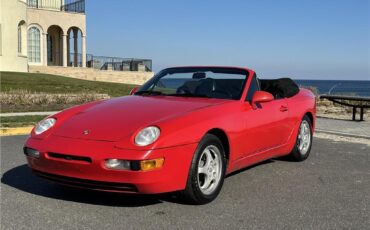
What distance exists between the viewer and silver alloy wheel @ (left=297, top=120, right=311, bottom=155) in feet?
25.0

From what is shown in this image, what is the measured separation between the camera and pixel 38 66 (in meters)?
32.7

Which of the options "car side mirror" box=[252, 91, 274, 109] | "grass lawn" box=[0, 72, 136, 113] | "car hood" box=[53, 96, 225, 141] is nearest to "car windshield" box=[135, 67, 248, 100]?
"car side mirror" box=[252, 91, 274, 109]

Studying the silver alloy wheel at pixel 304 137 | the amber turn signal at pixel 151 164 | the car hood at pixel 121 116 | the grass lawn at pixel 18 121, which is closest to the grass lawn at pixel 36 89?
the grass lawn at pixel 18 121

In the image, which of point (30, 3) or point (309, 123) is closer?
point (309, 123)

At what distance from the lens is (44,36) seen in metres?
34.7

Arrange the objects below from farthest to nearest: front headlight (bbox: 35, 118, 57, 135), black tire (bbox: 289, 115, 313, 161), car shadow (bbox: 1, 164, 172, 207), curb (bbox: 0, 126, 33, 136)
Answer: curb (bbox: 0, 126, 33, 136) → black tire (bbox: 289, 115, 313, 161) → front headlight (bbox: 35, 118, 57, 135) → car shadow (bbox: 1, 164, 172, 207)

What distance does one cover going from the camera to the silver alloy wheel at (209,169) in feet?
16.9

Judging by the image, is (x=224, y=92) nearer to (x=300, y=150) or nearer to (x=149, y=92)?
(x=149, y=92)

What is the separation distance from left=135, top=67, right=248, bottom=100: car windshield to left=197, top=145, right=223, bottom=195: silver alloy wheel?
973 millimetres

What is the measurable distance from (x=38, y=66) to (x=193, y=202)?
2958cm

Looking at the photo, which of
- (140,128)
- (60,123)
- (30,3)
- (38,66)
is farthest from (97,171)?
(30,3)

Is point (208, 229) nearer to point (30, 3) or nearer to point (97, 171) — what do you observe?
point (97, 171)

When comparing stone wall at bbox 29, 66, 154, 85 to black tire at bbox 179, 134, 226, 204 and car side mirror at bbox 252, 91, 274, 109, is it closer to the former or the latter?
car side mirror at bbox 252, 91, 274, 109

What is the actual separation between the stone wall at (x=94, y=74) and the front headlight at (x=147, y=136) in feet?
94.7
